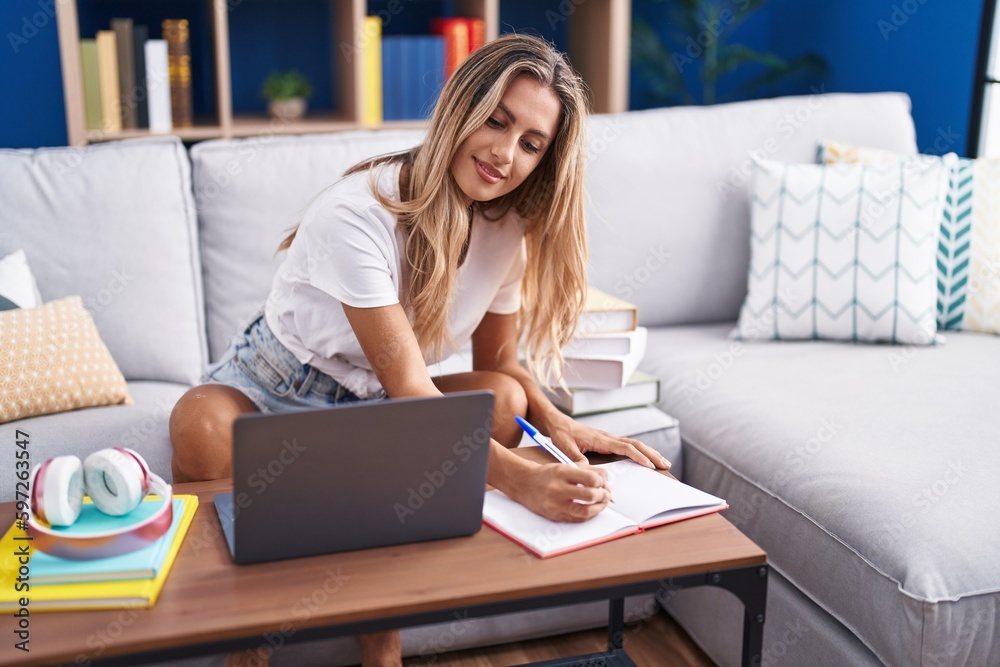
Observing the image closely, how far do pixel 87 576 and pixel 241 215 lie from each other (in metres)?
1.16

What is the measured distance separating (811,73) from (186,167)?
91.2 inches

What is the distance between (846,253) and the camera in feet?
6.64

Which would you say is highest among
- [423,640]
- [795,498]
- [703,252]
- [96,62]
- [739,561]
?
[96,62]

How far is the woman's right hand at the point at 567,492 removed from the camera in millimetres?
1070

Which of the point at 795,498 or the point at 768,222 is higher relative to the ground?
the point at 768,222

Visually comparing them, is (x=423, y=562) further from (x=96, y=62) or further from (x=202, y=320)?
(x=96, y=62)

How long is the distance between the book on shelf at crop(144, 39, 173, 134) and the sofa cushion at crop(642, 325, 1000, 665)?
1.60 metres

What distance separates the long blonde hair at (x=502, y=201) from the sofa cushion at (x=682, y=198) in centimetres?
65

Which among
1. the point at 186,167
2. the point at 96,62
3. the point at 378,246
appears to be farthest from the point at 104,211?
the point at 96,62

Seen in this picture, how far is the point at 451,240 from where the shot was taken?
1396mm

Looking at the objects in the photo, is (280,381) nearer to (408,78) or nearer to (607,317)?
(607,317)

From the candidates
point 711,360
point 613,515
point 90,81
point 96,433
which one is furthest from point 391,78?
point 613,515

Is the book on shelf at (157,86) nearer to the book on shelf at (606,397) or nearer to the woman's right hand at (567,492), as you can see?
the book on shelf at (606,397)

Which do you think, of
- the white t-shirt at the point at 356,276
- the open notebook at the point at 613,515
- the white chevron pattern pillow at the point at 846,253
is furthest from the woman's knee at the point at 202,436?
the white chevron pattern pillow at the point at 846,253
